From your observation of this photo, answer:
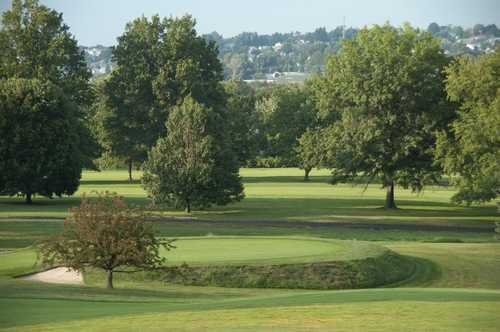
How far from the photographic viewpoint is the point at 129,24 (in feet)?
342

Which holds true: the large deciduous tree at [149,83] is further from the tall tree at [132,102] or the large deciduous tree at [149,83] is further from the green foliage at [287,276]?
the green foliage at [287,276]

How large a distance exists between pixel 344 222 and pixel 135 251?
113 ft

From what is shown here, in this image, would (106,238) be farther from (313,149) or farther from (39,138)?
(313,149)

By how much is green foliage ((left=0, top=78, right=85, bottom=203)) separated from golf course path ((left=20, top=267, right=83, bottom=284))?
128 feet

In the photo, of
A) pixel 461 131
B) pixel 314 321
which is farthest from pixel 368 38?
pixel 314 321

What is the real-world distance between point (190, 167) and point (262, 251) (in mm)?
30597

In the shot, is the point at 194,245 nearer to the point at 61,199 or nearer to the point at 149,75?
the point at 61,199

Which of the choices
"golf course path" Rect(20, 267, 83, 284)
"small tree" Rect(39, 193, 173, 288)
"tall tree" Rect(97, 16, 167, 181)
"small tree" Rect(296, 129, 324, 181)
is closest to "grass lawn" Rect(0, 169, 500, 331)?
"golf course path" Rect(20, 267, 83, 284)

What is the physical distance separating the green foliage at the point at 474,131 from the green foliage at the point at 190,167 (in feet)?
48.8

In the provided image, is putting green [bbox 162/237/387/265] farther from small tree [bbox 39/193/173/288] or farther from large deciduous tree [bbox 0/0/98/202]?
large deciduous tree [bbox 0/0/98/202]

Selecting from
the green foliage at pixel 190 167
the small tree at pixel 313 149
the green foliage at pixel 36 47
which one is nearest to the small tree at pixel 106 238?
the green foliage at pixel 190 167

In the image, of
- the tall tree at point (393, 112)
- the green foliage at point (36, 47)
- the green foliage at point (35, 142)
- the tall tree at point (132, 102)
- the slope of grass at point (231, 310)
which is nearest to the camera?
the slope of grass at point (231, 310)

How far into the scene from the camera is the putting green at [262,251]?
32.6 meters

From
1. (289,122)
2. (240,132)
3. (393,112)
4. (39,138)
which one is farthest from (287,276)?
(289,122)
